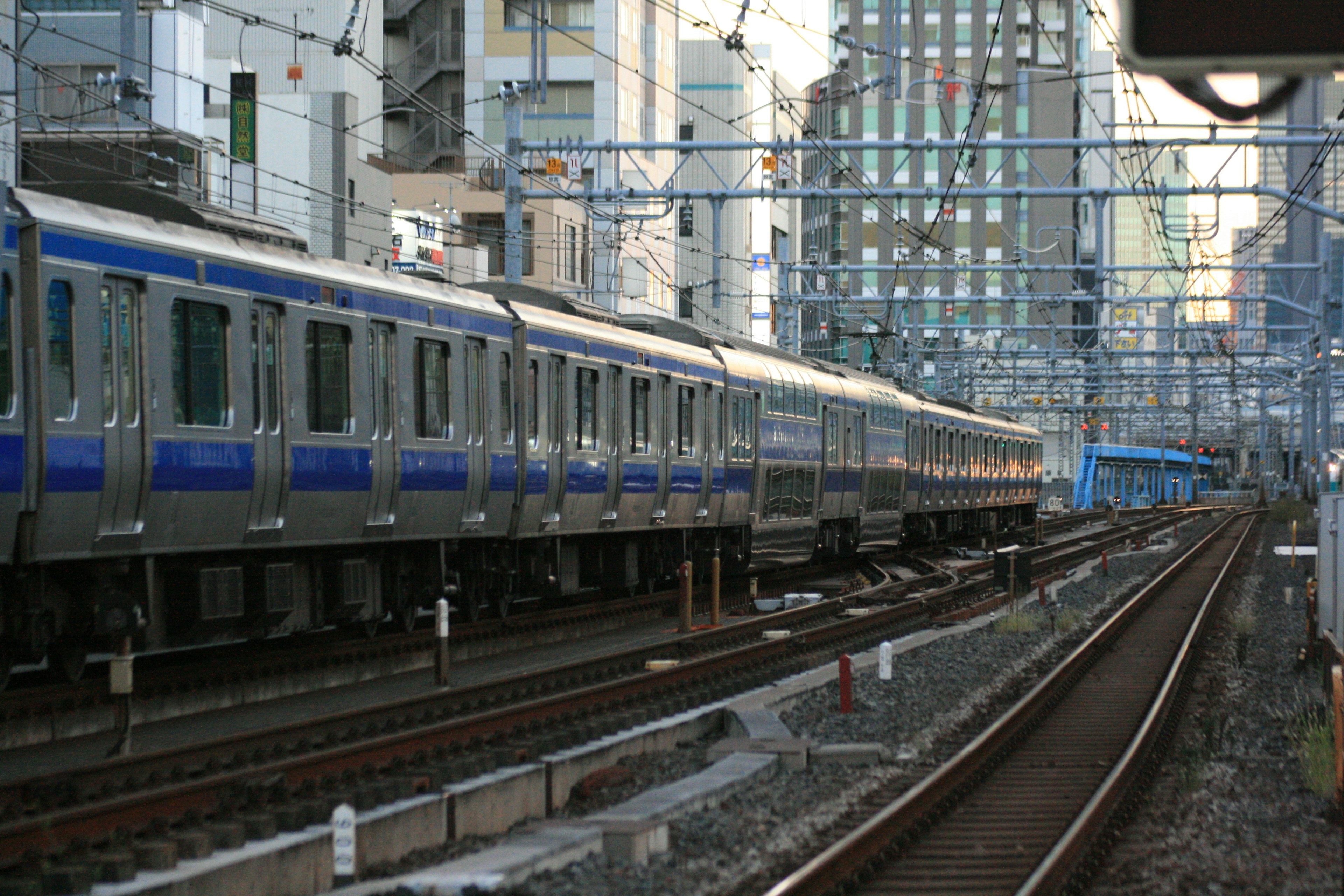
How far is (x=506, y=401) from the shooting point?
53.7 feet

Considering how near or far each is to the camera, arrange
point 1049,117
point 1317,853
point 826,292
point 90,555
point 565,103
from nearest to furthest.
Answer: point 1317,853 → point 90,555 → point 826,292 → point 565,103 → point 1049,117

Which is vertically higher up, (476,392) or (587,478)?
(476,392)

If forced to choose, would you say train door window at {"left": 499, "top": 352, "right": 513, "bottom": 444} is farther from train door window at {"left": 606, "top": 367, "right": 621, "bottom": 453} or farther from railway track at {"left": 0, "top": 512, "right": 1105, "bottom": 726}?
train door window at {"left": 606, "top": 367, "right": 621, "bottom": 453}

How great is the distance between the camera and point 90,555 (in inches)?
420

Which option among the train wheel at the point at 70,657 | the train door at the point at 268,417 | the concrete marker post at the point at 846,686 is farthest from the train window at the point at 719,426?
the train wheel at the point at 70,657

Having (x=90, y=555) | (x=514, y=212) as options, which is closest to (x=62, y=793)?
(x=90, y=555)

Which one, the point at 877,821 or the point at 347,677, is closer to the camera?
the point at 877,821

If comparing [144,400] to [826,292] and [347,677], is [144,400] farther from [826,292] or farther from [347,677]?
[826,292]

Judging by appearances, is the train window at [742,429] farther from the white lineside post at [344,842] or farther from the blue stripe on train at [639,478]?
the white lineside post at [344,842]

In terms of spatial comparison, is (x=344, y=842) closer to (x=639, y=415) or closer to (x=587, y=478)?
(x=587, y=478)

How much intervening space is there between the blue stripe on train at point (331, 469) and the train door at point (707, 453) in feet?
27.0

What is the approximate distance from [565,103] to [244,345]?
55.3 m

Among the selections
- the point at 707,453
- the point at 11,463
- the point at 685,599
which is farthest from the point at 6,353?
the point at 707,453

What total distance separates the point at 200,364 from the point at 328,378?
1.69 m
